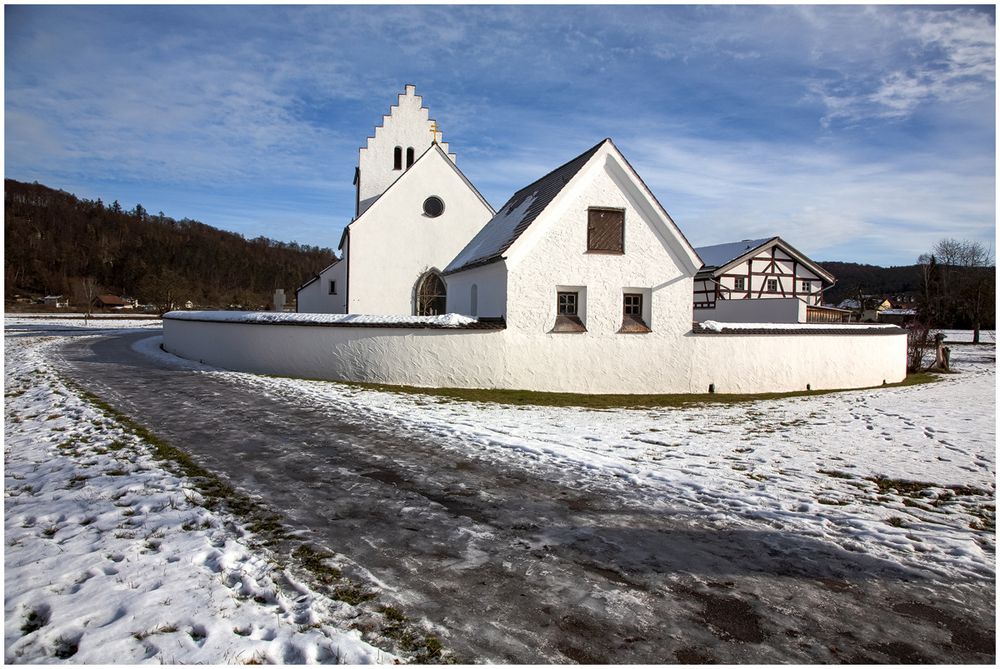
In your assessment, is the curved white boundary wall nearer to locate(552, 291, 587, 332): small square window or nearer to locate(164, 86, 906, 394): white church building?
locate(164, 86, 906, 394): white church building

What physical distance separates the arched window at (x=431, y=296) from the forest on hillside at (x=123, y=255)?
2714 inches

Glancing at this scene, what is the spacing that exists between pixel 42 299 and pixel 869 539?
106m

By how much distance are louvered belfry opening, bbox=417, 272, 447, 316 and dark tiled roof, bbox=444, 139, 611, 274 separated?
155 inches

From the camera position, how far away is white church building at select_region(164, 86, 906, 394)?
16.0 meters

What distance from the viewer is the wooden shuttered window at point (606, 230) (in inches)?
681

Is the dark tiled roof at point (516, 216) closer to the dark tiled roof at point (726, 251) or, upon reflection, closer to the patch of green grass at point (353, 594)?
the patch of green grass at point (353, 594)

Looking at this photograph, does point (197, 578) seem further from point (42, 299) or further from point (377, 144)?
point (42, 299)

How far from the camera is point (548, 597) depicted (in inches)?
169

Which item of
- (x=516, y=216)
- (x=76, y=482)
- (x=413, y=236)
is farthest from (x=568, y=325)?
(x=76, y=482)

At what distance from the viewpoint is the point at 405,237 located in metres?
26.1

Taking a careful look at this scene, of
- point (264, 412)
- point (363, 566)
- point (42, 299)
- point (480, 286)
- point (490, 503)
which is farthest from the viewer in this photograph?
point (42, 299)

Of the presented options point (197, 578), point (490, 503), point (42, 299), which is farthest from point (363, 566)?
point (42, 299)

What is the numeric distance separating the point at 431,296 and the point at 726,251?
21672mm

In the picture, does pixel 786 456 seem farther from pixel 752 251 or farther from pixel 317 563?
pixel 752 251
